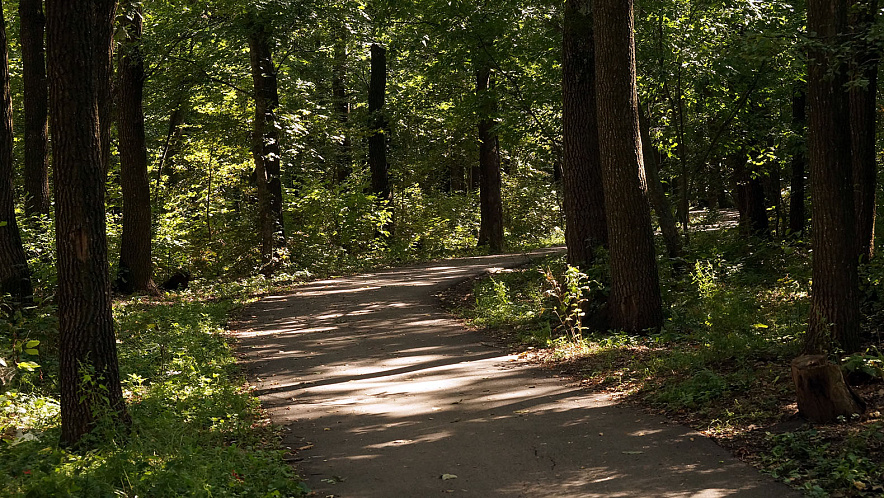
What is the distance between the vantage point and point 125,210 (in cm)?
1725

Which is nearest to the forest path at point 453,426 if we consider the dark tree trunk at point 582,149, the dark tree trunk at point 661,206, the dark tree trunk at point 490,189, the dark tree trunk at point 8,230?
the dark tree trunk at point 582,149

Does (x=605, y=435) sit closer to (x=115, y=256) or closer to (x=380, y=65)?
(x=115, y=256)

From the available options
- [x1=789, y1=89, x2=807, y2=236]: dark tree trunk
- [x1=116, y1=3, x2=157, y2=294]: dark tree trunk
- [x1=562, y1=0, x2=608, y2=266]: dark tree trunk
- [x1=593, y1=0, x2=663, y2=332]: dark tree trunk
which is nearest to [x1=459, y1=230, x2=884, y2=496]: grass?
[x1=593, y1=0, x2=663, y2=332]: dark tree trunk

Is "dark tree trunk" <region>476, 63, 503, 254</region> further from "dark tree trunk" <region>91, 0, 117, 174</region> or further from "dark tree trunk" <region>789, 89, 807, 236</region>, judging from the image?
"dark tree trunk" <region>91, 0, 117, 174</region>

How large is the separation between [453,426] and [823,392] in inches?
138

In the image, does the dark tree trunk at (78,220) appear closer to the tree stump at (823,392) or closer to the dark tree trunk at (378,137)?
the tree stump at (823,392)

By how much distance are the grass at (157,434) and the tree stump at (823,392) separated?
15.0ft

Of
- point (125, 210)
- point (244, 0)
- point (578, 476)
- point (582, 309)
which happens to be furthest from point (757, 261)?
point (125, 210)

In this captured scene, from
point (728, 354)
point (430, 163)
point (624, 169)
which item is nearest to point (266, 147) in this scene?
point (430, 163)

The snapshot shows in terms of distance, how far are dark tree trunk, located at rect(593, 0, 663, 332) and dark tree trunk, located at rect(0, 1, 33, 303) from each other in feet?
30.9

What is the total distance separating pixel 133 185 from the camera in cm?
1716

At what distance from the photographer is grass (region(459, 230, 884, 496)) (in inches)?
238

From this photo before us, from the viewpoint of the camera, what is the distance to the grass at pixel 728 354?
6043 mm

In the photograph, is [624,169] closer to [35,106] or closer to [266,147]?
[266,147]
